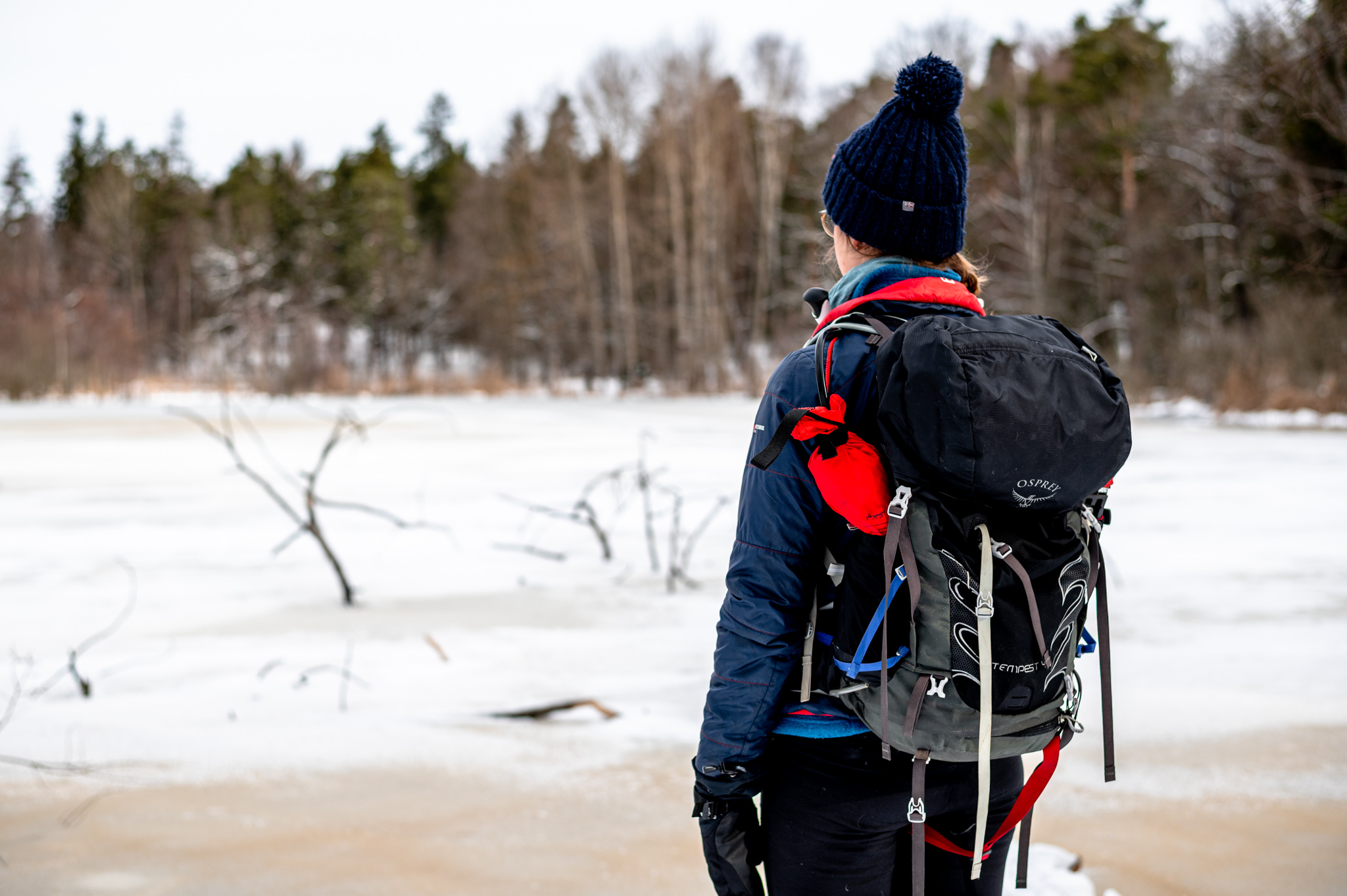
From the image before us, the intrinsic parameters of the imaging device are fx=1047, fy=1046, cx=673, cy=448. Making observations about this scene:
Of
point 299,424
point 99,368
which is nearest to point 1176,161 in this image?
point 299,424

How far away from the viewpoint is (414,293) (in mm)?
42969

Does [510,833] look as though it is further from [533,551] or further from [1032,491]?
[533,551]

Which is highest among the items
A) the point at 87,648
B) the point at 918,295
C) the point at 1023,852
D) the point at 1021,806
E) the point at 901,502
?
the point at 918,295

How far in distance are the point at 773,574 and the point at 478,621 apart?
3577 mm

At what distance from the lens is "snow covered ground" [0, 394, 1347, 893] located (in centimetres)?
330

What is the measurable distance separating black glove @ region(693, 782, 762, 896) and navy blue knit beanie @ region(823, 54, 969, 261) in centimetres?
79

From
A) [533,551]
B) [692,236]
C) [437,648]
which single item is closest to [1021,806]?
[437,648]

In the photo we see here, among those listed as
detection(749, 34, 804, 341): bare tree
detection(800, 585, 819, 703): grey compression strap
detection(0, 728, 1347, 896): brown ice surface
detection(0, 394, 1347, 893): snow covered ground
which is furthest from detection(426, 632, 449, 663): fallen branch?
detection(749, 34, 804, 341): bare tree

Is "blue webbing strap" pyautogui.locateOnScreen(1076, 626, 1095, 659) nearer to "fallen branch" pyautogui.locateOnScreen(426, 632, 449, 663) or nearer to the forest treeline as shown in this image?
"fallen branch" pyautogui.locateOnScreen(426, 632, 449, 663)

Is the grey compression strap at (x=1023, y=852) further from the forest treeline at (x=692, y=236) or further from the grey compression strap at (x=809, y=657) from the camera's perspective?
the forest treeline at (x=692, y=236)

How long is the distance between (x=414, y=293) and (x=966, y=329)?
143ft

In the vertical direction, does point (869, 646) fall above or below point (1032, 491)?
below

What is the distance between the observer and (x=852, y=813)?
1.33 meters

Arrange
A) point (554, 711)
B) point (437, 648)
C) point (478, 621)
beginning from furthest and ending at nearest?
point (478, 621) < point (437, 648) < point (554, 711)
